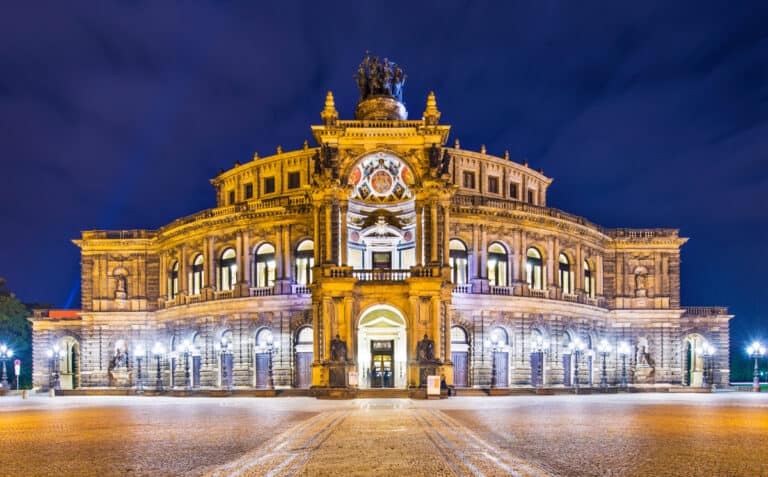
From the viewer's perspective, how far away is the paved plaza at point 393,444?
1472cm

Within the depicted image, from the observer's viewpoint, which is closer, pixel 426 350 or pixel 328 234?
pixel 426 350

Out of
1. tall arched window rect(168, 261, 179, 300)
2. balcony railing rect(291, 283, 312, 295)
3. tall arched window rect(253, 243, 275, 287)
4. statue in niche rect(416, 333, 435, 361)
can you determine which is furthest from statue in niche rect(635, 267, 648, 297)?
tall arched window rect(168, 261, 179, 300)

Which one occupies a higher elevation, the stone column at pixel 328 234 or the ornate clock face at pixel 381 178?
the ornate clock face at pixel 381 178

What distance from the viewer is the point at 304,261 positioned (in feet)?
193

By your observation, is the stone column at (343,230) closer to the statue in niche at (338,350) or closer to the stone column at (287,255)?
the statue in niche at (338,350)

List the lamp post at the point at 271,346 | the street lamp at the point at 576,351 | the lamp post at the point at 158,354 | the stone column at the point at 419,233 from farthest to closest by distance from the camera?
the lamp post at the point at 158,354, the street lamp at the point at 576,351, the lamp post at the point at 271,346, the stone column at the point at 419,233

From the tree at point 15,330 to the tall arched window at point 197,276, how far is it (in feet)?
90.6

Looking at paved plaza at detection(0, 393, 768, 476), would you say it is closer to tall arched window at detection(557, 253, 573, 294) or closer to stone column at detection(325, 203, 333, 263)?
stone column at detection(325, 203, 333, 263)

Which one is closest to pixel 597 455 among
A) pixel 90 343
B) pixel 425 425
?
pixel 425 425

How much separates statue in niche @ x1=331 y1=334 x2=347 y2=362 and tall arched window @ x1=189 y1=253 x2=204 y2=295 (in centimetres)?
2226

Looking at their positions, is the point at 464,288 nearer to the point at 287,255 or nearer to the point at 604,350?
the point at 287,255

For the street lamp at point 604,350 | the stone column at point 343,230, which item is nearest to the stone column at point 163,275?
the stone column at point 343,230

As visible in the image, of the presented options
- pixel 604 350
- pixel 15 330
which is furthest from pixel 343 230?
pixel 15 330

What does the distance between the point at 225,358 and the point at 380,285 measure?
19606mm
